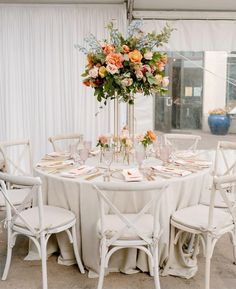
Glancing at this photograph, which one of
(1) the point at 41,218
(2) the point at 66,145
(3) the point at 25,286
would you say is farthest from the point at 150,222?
(2) the point at 66,145

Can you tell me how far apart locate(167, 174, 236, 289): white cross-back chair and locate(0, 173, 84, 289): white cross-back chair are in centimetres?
77

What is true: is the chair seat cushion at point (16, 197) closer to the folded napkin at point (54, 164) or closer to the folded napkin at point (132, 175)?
the folded napkin at point (54, 164)

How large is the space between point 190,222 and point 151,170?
539 mm

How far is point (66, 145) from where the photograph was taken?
17.2 ft

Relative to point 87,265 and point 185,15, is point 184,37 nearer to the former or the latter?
point 185,15

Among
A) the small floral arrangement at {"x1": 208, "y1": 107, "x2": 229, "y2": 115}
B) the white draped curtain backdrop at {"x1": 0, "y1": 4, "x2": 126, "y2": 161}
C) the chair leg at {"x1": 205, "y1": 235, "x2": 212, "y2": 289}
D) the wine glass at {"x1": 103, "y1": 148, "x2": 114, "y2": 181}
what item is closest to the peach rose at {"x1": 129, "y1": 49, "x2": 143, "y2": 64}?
the wine glass at {"x1": 103, "y1": 148, "x2": 114, "y2": 181}

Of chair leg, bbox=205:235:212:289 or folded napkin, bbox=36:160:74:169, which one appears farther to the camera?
folded napkin, bbox=36:160:74:169

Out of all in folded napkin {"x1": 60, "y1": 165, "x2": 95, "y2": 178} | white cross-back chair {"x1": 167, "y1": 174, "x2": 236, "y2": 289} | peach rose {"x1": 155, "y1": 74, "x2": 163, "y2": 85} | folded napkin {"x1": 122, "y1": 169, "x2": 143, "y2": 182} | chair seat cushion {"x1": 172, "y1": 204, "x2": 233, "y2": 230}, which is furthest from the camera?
peach rose {"x1": 155, "y1": 74, "x2": 163, "y2": 85}

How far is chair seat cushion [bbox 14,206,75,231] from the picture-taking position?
8.59ft

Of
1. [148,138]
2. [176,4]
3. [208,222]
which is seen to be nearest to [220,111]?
[176,4]

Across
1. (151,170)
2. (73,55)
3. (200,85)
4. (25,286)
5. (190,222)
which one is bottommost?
(25,286)

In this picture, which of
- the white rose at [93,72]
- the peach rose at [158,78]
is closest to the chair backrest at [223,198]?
the peach rose at [158,78]

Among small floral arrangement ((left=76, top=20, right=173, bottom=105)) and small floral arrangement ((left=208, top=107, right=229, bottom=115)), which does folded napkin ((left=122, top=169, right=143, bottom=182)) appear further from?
small floral arrangement ((left=208, top=107, right=229, bottom=115))

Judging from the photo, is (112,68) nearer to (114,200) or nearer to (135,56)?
(135,56)
